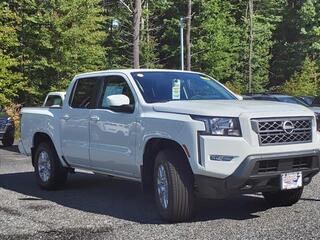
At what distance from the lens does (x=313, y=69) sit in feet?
152

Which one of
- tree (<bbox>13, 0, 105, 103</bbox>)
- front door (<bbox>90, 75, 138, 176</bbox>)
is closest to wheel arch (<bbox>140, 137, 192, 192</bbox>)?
front door (<bbox>90, 75, 138, 176</bbox>)

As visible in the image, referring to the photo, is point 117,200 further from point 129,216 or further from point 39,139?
point 39,139

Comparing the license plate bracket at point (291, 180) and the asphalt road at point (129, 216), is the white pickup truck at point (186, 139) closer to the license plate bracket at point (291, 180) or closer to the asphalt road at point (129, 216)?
the license plate bracket at point (291, 180)

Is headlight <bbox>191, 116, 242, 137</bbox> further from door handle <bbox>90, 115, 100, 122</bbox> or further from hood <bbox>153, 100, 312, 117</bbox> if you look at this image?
door handle <bbox>90, 115, 100, 122</bbox>

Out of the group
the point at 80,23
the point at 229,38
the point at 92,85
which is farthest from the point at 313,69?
the point at 92,85

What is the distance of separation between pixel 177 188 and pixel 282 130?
1.40 meters

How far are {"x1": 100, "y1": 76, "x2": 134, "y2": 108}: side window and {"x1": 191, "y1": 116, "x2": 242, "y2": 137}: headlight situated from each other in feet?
5.39

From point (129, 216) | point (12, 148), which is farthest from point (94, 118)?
point (12, 148)

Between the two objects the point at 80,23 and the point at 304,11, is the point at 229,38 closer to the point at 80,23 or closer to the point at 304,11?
the point at 304,11

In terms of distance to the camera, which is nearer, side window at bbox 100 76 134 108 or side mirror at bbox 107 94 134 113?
side mirror at bbox 107 94 134 113

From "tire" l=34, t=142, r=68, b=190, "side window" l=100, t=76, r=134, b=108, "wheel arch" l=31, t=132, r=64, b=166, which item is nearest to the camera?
"side window" l=100, t=76, r=134, b=108

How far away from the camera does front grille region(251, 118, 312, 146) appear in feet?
22.6

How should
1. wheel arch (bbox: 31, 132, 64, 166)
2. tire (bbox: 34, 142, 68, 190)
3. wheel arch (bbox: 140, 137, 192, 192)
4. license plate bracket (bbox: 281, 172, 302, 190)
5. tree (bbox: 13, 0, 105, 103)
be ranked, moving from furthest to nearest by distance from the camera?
tree (bbox: 13, 0, 105, 103), wheel arch (bbox: 31, 132, 64, 166), tire (bbox: 34, 142, 68, 190), wheel arch (bbox: 140, 137, 192, 192), license plate bracket (bbox: 281, 172, 302, 190)

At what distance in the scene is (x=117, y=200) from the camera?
9.05m
